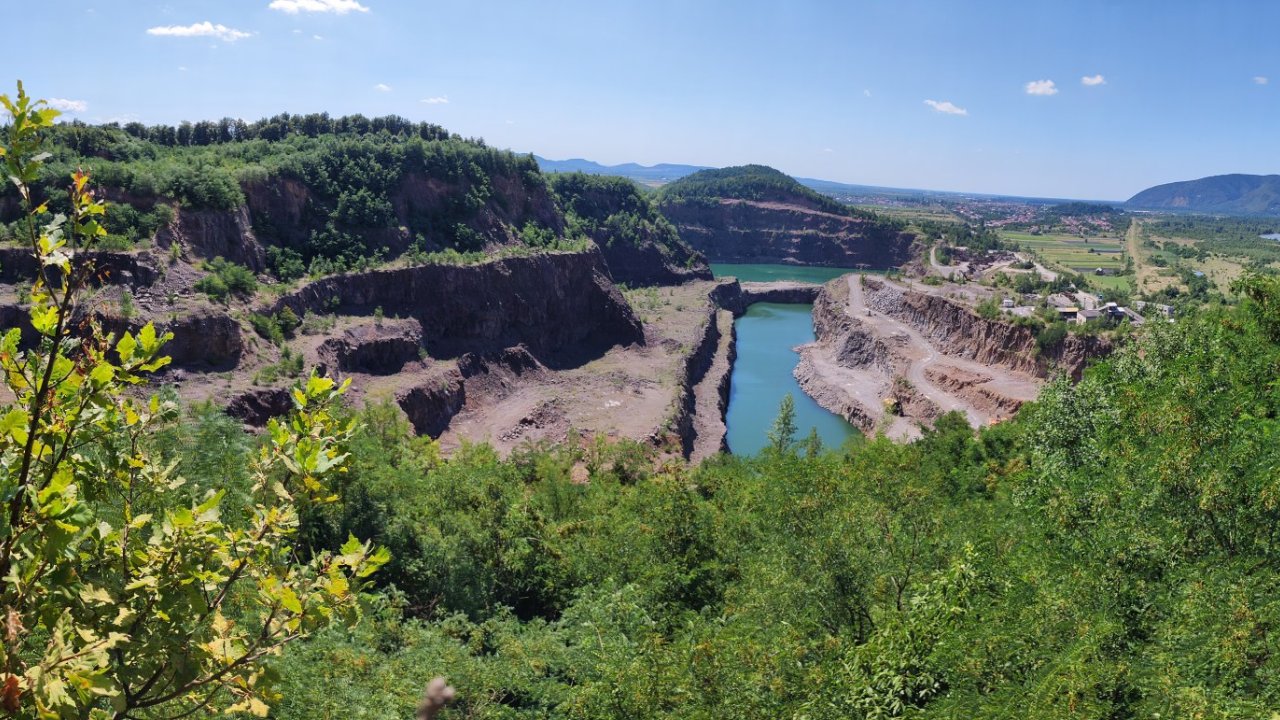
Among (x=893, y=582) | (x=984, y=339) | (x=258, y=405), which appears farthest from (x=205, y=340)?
(x=984, y=339)

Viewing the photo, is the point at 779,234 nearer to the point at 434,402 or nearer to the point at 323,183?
the point at 323,183

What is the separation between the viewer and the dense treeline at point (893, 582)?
943cm

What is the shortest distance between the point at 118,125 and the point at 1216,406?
76653 millimetres

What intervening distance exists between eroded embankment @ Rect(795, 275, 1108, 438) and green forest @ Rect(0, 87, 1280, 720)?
31971 millimetres

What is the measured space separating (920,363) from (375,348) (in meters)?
53.2

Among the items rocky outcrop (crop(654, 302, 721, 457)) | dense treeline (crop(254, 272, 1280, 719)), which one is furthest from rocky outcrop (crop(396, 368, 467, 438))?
dense treeline (crop(254, 272, 1280, 719))

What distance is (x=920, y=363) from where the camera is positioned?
72.6 meters

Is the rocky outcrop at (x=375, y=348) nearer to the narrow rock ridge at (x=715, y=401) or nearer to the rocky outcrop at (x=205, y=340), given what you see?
the rocky outcrop at (x=205, y=340)

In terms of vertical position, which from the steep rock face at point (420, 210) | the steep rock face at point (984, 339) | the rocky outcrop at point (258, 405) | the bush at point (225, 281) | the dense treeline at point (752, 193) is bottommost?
the rocky outcrop at point (258, 405)

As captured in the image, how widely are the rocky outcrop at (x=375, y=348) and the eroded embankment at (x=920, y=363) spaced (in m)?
37.9

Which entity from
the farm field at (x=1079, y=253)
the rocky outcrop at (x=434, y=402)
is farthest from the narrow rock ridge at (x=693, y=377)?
the farm field at (x=1079, y=253)

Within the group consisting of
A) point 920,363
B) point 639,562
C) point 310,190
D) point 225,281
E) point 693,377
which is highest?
point 310,190

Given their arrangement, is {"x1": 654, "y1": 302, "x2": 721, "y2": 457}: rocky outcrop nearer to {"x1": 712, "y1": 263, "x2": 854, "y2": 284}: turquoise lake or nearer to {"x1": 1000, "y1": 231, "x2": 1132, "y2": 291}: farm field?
{"x1": 712, "y1": 263, "x2": 854, "y2": 284}: turquoise lake

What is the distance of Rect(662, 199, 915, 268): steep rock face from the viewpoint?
15400 centimetres
